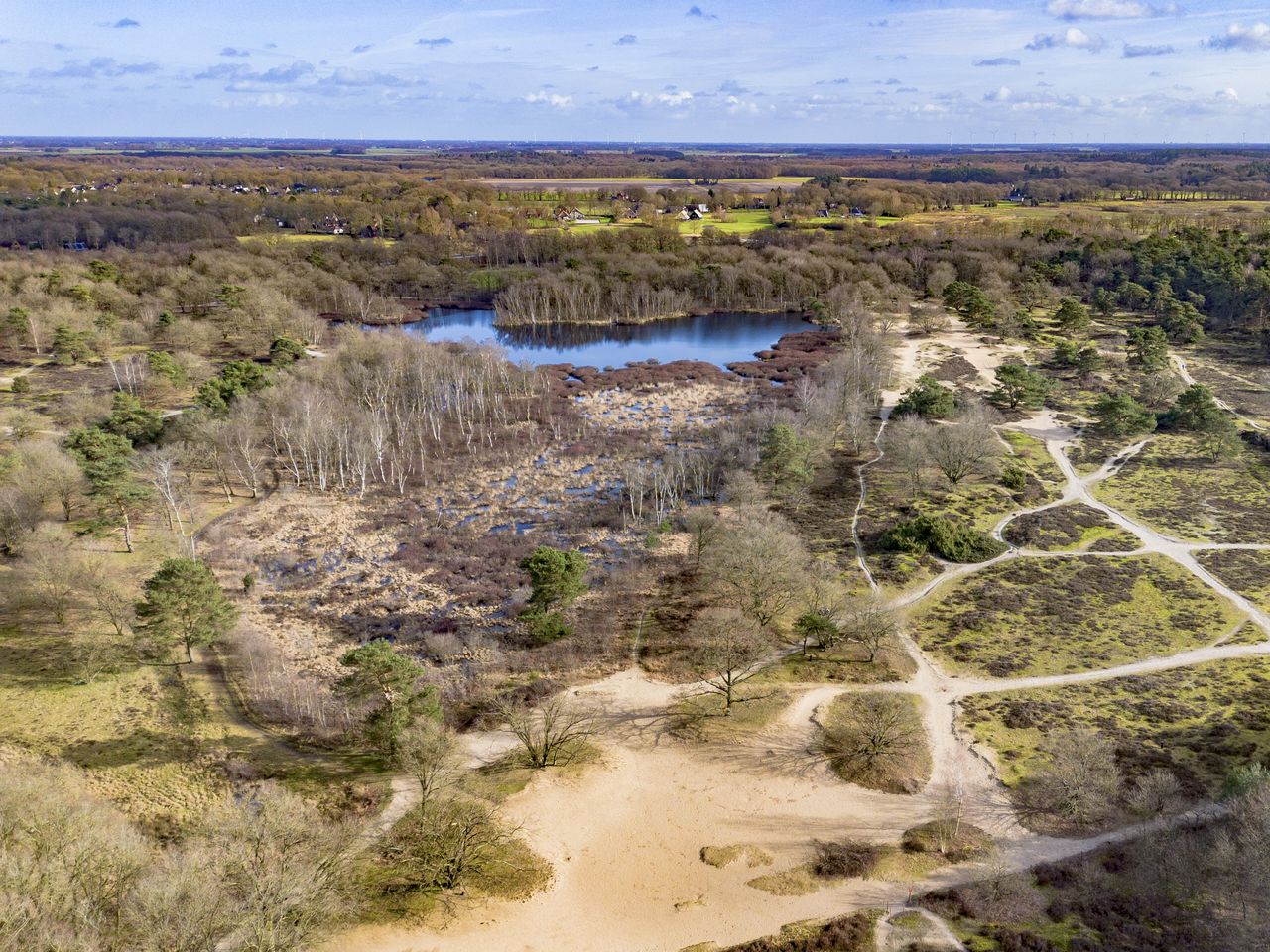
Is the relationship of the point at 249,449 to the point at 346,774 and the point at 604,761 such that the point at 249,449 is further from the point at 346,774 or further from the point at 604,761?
the point at 604,761

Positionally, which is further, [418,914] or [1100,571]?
[1100,571]

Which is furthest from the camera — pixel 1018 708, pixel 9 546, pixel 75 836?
pixel 9 546

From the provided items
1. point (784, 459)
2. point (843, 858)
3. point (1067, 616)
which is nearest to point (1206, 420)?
point (1067, 616)

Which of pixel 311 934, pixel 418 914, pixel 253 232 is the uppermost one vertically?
pixel 253 232

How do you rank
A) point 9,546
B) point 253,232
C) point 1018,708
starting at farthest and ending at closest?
1. point 253,232
2. point 9,546
3. point 1018,708

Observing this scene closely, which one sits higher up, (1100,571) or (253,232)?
(253,232)

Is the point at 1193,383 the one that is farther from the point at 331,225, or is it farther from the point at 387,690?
the point at 331,225

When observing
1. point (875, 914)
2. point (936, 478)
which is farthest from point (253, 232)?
point (875, 914)

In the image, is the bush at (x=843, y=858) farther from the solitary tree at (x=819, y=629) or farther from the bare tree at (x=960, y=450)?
the bare tree at (x=960, y=450)
